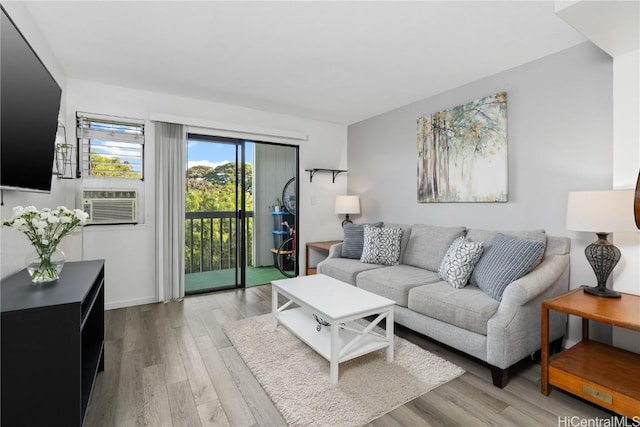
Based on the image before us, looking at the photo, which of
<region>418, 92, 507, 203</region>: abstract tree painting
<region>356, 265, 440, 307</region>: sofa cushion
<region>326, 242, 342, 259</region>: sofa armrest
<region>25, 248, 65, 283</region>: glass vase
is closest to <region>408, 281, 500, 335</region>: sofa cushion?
<region>356, 265, 440, 307</region>: sofa cushion

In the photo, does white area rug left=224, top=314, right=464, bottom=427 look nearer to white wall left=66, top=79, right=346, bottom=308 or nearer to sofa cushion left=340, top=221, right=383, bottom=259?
sofa cushion left=340, top=221, right=383, bottom=259

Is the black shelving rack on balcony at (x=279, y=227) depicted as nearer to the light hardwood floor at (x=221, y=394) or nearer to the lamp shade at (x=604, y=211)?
Result: the light hardwood floor at (x=221, y=394)

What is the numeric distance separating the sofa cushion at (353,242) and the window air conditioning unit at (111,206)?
2.36m

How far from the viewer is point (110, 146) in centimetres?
321

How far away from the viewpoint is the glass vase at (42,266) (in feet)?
5.04

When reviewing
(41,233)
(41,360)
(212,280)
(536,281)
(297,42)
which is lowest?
(212,280)

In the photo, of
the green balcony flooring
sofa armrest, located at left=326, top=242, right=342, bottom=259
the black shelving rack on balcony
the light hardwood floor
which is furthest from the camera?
the black shelving rack on balcony

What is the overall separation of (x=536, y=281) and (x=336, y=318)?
134 cm

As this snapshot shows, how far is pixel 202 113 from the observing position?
368 centimetres

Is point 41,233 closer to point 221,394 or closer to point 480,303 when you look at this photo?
point 221,394

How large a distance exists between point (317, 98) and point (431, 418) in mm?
3172

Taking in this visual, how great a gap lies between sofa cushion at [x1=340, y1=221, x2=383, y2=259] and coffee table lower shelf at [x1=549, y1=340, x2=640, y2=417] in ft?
6.82

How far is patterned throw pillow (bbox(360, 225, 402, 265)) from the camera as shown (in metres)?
3.32

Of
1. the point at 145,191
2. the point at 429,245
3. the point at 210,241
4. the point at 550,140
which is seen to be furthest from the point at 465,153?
the point at 145,191
